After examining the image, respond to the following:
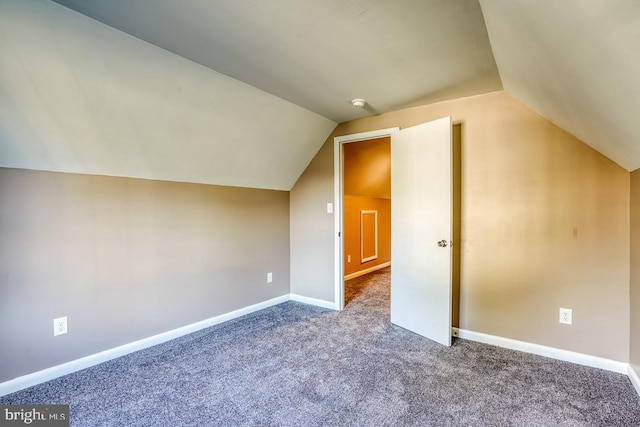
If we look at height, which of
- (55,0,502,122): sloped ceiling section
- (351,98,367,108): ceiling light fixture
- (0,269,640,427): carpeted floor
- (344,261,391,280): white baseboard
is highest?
(55,0,502,122): sloped ceiling section

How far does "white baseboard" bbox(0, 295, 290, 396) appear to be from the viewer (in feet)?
6.33

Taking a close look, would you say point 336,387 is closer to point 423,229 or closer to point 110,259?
point 423,229

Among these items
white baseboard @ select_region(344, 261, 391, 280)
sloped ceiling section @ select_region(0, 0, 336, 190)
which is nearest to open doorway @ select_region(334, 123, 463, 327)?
white baseboard @ select_region(344, 261, 391, 280)

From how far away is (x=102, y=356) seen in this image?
2.28 metres

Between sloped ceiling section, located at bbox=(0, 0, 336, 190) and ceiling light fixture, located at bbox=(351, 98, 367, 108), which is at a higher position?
ceiling light fixture, located at bbox=(351, 98, 367, 108)

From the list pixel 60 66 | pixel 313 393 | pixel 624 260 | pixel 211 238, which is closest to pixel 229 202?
pixel 211 238

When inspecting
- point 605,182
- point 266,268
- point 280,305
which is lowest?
point 280,305

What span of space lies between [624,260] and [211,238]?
3344mm

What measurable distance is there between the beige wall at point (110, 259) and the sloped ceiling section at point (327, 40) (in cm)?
120

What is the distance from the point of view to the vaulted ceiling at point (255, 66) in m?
1.35

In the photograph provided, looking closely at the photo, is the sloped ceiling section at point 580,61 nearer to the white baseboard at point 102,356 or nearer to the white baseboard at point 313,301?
the white baseboard at point 313,301

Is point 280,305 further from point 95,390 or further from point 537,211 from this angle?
point 537,211

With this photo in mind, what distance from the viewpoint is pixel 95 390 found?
75.9 inches

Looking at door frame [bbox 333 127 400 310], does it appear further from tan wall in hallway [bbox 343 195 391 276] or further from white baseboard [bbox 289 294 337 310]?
tan wall in hallway [bbox 343 195 391 276]
